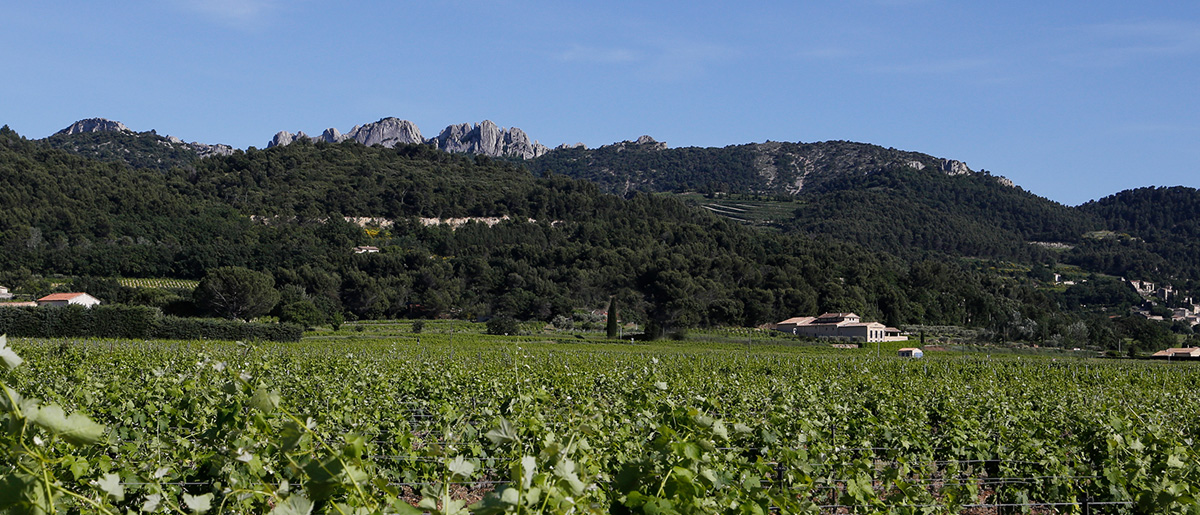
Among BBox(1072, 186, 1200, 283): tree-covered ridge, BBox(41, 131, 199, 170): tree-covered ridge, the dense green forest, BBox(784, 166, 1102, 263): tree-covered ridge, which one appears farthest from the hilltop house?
BBox(41, 131, 199, 170): tree-covered ridge

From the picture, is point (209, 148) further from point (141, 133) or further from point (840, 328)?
point (840, 328)

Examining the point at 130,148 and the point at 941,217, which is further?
the point at 130,148

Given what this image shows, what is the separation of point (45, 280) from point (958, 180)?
412 feet

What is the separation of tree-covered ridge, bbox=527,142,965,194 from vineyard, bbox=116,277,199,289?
10480 centimetres

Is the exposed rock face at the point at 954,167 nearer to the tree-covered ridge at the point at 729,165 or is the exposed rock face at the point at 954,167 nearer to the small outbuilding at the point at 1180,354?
the tree-covered ridge at the point at 729,165

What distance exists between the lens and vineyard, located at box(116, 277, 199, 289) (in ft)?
201

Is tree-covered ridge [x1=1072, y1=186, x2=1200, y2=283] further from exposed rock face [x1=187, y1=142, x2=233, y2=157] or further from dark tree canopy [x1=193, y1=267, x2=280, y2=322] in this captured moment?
exposed rock face [x1=187, y1=142, x2=233, y2=157]

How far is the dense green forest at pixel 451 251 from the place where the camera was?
209ft

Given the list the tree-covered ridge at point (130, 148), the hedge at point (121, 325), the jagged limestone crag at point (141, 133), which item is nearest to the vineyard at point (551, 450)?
the hedge at point (121, 325)

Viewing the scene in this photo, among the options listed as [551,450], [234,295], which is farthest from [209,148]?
[551,450]

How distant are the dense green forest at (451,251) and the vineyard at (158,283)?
1.16m

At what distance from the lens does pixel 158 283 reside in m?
63.4

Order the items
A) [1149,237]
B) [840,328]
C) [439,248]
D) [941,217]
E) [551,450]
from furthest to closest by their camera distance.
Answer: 1. [1149,237]
2. [941,217]
3. [439,248]
4. [840,328]
5. [551,450]

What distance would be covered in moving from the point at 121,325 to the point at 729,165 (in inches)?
5735
